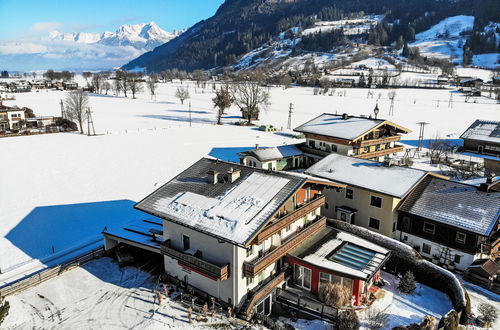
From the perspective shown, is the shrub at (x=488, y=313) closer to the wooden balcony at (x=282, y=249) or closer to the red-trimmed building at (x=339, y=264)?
the red-trimmed building at (x=339, y=264)

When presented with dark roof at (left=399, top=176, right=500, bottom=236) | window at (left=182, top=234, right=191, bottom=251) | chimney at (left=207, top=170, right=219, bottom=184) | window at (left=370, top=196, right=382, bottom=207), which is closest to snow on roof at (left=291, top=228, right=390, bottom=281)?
window at (left=370, top=196, right=382, bottom=207)

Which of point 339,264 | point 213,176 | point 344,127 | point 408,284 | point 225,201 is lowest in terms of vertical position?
point 408,284

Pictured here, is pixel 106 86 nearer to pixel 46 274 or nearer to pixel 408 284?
pixel 46 274

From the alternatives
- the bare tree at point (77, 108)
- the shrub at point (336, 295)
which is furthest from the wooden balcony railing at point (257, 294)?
the bare tree at point (77, 108)

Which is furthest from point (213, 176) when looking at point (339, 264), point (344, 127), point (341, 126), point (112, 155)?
point (112, 155)

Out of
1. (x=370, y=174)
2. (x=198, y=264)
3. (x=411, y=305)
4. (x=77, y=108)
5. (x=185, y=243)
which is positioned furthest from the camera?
(x=77, y=108)

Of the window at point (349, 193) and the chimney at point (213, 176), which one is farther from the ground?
the chimney at point (213, 176)
